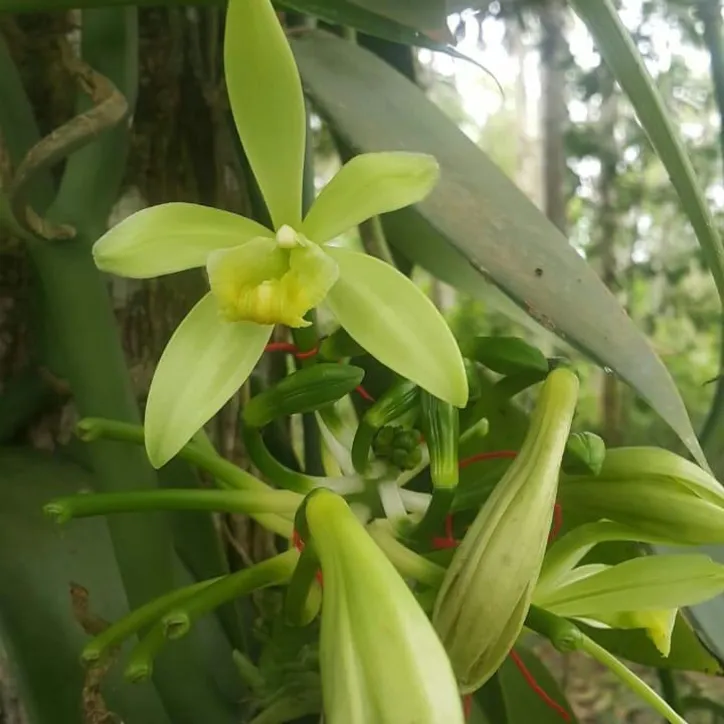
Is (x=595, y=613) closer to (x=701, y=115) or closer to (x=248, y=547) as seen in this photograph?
(x=248, y=547)

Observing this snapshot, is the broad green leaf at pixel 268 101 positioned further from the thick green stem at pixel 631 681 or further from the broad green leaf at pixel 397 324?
the thick green stem at pixel 631 681

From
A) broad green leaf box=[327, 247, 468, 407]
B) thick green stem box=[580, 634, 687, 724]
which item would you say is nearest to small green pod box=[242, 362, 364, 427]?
broad green leaf box=[327, 247, 468, 407]

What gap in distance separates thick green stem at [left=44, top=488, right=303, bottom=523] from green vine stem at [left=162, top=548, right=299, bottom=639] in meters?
0.02

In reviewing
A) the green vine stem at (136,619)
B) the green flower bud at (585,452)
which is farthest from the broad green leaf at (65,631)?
the green flower bud at (585,452)

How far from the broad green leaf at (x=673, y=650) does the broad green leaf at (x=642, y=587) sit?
6cm

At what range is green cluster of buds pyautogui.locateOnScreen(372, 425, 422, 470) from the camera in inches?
12.2

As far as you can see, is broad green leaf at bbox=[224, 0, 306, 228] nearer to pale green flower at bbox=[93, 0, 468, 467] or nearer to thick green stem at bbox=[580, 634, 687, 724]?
pale green flower at bbox=[93, 0, 468, 467]

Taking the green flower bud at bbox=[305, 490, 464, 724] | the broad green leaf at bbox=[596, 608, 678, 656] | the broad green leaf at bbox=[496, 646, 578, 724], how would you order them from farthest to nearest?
1. the broad green leaf at bbox=[496, 646, 578, 724]
2. the broad green leaf at bbox=[596, 608, 678, 656]
3. the green flower bud at bbox=[305, 490, 464, 724]

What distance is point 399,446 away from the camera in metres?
0.31

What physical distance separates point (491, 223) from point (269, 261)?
7 cm

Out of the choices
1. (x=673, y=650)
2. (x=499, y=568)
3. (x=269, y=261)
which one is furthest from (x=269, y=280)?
(x=673, y=650)

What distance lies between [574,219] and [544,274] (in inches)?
51.4

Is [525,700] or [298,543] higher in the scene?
[298,543]

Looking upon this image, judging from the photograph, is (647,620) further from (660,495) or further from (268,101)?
(268,101)
